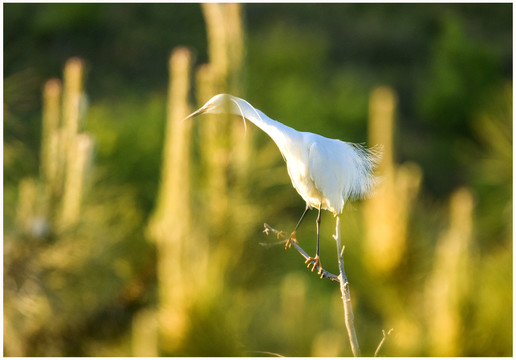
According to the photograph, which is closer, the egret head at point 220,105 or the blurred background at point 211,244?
the egret head at point 220,105

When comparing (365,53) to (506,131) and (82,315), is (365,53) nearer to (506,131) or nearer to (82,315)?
(506,131)

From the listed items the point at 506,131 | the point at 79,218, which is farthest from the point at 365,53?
the point at 79,218

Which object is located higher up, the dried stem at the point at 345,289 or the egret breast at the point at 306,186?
the egret breast at the point at 306,186

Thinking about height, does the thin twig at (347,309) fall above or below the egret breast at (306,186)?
below

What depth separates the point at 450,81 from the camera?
3.45 metres

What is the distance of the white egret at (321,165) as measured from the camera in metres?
0.21

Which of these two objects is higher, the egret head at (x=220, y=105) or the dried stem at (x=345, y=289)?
the egret head at (x=220, y=105)

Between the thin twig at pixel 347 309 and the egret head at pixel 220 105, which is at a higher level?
the egret head at pixel 220 105

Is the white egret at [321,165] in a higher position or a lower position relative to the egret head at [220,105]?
lower

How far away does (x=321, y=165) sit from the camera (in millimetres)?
231

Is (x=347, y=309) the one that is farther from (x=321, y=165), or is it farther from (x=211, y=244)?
(x=211, y=244)

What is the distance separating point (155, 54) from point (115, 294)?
2.64 m

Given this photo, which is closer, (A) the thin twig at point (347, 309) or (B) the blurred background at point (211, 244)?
(A) the thin twig at point (347, 309)

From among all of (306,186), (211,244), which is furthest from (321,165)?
(211,244)
